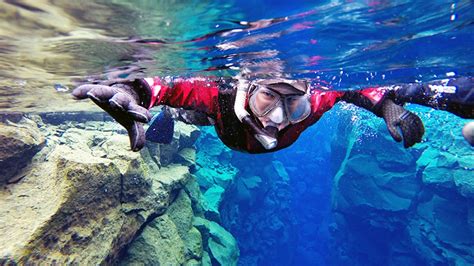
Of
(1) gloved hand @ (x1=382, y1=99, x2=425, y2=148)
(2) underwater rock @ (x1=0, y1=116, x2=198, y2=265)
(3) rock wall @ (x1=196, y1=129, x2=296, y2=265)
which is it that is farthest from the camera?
(3) rock wall @ (x1=196, y1=129, x2=296, y2=265)

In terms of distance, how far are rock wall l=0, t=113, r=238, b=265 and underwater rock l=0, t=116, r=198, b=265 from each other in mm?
22

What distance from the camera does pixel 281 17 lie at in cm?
614

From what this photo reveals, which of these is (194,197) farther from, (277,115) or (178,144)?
(277,115)

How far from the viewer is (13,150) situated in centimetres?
945

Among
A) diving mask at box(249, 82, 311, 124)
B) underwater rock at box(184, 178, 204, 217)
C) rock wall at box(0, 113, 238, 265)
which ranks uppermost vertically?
diving mask at box(249, 82, 311, 124)

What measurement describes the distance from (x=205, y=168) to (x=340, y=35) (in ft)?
55.7

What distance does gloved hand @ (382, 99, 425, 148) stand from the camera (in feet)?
14.6

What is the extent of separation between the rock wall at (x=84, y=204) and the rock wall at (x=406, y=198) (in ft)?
52.8

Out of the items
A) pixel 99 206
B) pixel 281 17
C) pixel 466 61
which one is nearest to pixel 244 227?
pixel 99 206

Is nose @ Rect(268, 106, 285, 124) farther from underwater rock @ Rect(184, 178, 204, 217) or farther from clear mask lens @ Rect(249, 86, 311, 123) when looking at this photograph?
underwater rock @ Rect(184, 178, 204, 217)

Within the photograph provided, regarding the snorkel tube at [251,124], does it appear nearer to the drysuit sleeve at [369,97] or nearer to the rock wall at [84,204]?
the drysuit sleeve at [369,97]

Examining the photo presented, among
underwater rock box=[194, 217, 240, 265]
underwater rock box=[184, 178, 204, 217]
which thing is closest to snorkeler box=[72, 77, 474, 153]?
underwater rock box=[184, 178, 204, 217]

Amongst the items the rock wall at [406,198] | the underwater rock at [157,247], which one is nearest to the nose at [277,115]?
the underwater rock at [157,247]

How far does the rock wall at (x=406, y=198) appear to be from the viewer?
18828mm
